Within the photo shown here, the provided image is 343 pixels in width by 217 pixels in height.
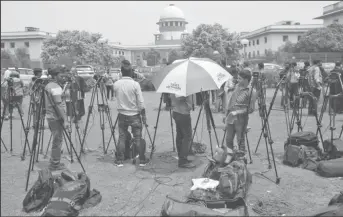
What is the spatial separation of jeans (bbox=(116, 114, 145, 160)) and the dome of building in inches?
3297

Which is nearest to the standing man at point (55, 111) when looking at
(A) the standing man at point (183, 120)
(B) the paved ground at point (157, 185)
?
(B) the paved ground at point (157, 185)

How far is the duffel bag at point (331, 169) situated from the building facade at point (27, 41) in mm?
65466

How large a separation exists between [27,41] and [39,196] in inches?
2663

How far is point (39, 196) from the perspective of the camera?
4680 mm

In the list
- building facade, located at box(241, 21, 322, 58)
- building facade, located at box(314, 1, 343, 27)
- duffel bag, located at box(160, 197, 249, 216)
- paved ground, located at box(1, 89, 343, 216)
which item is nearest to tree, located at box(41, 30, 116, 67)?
building facade, located at box(241, 21, 322, 58)

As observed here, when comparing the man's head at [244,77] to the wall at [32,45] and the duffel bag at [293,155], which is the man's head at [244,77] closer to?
the duffel bag at [293,155]

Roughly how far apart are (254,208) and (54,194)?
8.75ft

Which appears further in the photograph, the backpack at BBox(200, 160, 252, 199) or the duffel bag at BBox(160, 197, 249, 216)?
the backpack at BBox(200, 160, 252, 199)

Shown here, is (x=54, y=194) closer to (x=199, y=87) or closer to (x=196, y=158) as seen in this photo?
(x=199, y=87)

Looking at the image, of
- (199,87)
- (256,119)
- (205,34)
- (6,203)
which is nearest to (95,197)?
(6,203)

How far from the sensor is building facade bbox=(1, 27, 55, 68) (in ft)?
212

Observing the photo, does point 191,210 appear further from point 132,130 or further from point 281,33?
point 281,33

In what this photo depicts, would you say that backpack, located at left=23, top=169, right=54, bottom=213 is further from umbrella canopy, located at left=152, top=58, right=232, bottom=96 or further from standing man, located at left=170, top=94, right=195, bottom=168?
standing man, located at left=170, top=94, right=195, bottom=168

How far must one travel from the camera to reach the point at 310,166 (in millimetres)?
6094
